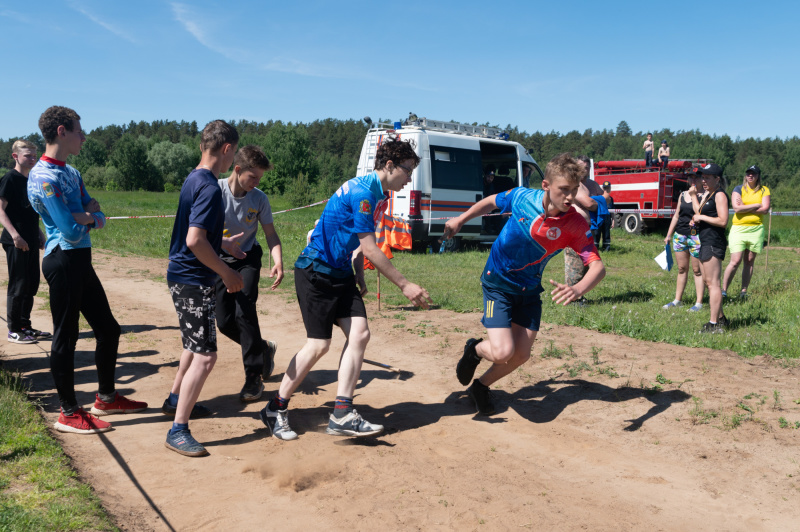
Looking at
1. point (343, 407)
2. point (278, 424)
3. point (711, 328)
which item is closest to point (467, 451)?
point (343, 407)

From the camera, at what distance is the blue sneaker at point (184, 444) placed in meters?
4.07

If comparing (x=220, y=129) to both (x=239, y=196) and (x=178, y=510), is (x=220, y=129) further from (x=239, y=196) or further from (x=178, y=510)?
(x=178, y=510)

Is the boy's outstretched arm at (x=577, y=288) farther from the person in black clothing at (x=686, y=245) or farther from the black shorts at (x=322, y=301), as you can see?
the person in black clothing at (x=686, y=245)

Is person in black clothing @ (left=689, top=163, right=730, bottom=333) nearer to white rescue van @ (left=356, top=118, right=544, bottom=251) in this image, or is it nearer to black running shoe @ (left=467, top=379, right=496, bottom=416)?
black running shoe @ (left=467, top=379, right=496, bottom=416)

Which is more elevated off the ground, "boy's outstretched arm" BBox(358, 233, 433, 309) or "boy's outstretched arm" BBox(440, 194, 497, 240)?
"boy's outstretched arm" BBox(440, 194, 497, 240)

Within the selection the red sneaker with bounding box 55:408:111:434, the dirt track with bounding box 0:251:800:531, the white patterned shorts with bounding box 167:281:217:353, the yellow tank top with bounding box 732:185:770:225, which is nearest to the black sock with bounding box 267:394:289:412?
the dirt track with bounding box 0:251:800:531

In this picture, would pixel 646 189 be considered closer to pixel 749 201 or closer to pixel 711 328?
pixel 749 201

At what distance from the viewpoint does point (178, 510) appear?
3.36 meters

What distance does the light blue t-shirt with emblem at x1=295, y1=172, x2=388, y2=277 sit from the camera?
411cm

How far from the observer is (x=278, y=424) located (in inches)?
176

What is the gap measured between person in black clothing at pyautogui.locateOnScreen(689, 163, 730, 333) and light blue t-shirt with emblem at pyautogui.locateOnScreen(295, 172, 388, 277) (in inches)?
190

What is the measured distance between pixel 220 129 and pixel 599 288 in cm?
816

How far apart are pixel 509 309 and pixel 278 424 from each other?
1939mm

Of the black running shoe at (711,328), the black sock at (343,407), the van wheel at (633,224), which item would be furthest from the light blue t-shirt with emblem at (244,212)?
the van wheel at (633,224)
